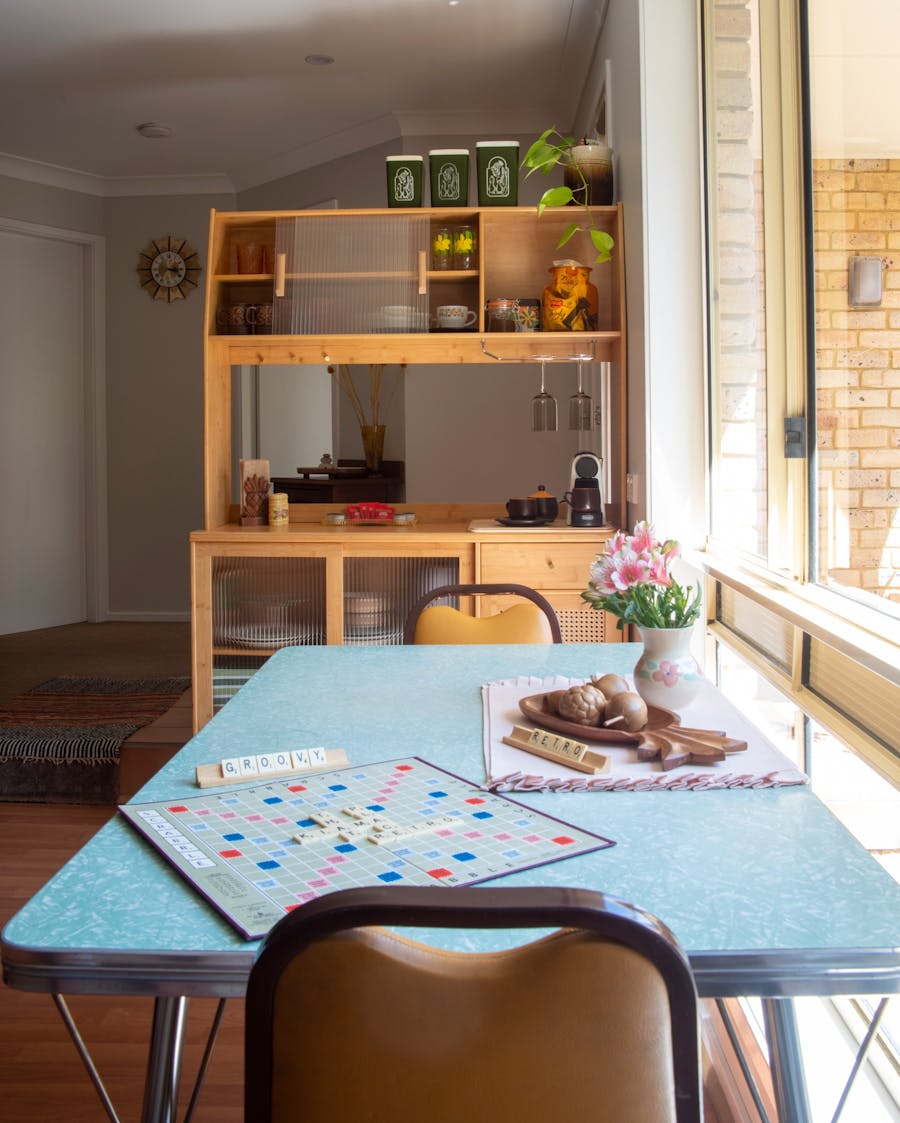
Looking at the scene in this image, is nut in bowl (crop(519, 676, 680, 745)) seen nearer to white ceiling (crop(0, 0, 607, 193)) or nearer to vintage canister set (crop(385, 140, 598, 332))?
vintage canister set (crop(385, 140, 598, 332))

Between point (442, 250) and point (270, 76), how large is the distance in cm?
156

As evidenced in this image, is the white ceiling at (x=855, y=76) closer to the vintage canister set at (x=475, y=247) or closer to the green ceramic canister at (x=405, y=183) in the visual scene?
the vintage canister set at (x=475, y=247)

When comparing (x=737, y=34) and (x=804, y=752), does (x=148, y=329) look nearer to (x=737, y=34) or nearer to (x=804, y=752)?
(x=737, y=34)

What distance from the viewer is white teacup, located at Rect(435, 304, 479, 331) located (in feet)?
12.4

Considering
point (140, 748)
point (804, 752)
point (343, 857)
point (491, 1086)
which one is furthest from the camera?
point (140, 748)

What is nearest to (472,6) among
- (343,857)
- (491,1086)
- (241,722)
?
(241,722)

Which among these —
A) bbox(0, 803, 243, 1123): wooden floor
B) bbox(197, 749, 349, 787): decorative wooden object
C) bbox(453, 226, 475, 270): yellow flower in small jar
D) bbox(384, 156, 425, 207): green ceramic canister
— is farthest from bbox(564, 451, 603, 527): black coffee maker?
bbox(197, 749, 349, 787): decorative wooden object

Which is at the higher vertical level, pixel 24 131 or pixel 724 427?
pixel 24 131

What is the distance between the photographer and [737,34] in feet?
8.79

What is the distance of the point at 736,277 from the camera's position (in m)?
2.76

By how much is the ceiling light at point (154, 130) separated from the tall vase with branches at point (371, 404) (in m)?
1.78

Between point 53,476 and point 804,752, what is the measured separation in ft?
17.3

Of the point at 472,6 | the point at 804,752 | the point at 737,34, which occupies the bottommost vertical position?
the point at 804,752

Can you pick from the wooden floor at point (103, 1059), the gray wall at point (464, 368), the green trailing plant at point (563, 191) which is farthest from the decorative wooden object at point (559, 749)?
the green trailing plant at point (563, 191)
